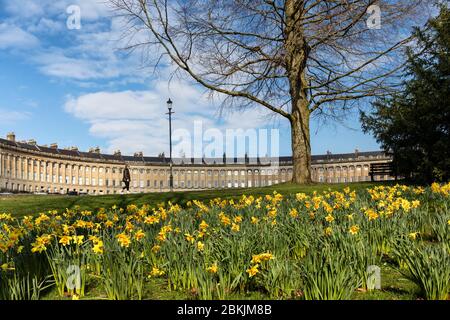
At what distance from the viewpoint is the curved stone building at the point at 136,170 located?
368ft

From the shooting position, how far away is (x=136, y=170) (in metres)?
139

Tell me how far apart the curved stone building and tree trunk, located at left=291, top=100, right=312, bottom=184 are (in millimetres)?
100248

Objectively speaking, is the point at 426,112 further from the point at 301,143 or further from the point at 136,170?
the point at 136,170

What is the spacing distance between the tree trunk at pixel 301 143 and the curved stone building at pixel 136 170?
100 m

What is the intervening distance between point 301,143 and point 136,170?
124274 millimetres

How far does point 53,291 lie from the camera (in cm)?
446

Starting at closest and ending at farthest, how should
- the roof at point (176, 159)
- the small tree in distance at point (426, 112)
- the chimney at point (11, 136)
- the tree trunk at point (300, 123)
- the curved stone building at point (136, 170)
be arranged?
1. the small tree in distance at point (426, 112)
2. the tree trunk at point (300, 123)
3. the chimney at point (11, 136)
4. the curved stone building at point (136, 170)
5. the roof at point (176, 159)

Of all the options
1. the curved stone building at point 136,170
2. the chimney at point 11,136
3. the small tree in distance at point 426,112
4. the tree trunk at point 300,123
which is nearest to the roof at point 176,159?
the curved stone building at point 136,170

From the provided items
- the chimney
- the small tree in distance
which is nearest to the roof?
the chimney

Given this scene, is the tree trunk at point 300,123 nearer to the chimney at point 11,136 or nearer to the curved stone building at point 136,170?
the curved stone building at point 136,170

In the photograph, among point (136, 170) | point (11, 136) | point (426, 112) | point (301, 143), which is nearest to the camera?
point (426, 112)

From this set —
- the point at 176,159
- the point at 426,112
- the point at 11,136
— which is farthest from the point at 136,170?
the point at 426,112
